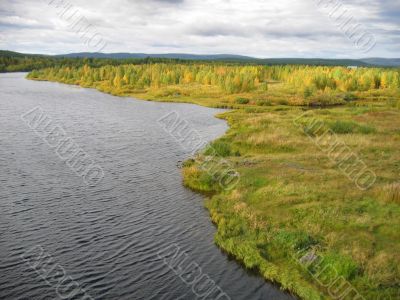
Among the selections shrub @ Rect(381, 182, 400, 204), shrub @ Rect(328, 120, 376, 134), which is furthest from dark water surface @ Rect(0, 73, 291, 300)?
shrub @ Rect(328, 120, 376, 134)

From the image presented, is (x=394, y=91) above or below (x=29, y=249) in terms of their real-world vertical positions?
above

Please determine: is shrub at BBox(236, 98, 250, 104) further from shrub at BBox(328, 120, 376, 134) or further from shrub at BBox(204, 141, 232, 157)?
shrub at BBox(204, 141, 232, 157)

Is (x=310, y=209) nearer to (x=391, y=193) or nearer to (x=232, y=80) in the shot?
(x=391, y=193)

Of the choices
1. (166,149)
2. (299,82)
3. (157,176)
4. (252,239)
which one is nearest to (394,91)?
(299,82)

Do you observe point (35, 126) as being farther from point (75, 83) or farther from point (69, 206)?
point (75, 83)

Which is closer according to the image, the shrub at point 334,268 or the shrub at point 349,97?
the shrub at point 334,268

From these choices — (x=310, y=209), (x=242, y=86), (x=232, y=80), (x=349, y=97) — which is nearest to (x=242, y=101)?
(x=242, y=86)

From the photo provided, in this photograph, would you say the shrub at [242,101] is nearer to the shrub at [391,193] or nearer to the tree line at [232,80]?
the tree line at [232,80]

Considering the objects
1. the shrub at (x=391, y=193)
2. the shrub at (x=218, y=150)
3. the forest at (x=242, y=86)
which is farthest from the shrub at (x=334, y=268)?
the forest at (x=242, y=86)

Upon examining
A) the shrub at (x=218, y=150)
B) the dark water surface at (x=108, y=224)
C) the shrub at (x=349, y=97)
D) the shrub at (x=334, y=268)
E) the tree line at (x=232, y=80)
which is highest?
the tree line at (x=232, y=80)
